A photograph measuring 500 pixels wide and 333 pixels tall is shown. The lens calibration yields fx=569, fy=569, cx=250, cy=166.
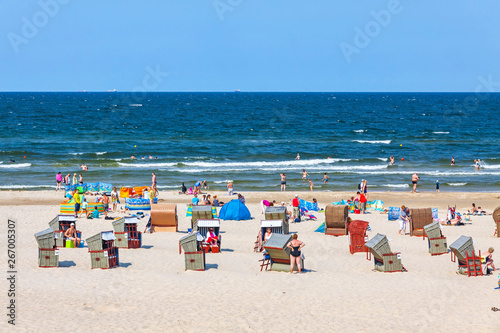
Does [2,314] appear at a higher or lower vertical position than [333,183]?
lower

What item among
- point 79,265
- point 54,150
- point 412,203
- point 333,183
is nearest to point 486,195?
point 412,203

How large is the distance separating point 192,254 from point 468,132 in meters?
60.2

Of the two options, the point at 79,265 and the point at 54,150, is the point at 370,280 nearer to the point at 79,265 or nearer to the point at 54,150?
the point at 79,265

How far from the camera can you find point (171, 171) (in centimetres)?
4175

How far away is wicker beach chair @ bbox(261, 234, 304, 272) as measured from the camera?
15.7 metres

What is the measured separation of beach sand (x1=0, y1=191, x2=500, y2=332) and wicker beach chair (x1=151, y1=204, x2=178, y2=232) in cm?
146

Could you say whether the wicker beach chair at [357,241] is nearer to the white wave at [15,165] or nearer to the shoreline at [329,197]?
the shoreline at [329,197]

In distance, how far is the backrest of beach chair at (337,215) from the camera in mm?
21323

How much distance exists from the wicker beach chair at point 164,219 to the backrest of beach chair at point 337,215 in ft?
19.2

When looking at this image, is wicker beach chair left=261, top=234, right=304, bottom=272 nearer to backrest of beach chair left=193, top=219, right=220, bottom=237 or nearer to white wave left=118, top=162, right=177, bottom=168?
backrest of beach chair left=193, top=219, right=220, bottom=237

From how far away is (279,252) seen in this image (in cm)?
1578

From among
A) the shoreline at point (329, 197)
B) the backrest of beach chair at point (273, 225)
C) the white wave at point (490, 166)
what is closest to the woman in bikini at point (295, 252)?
the backrest of beach chair at point (273, 225)


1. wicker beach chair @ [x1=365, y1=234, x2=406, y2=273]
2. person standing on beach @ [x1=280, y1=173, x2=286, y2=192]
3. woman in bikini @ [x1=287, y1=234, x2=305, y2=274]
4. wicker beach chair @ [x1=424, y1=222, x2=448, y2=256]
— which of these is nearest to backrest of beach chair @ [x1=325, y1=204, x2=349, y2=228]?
wicker beach chair @ [x1=424, y1=222, x2=448, y2=256]

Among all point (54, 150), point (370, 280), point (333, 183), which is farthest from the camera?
point (54, 150)
